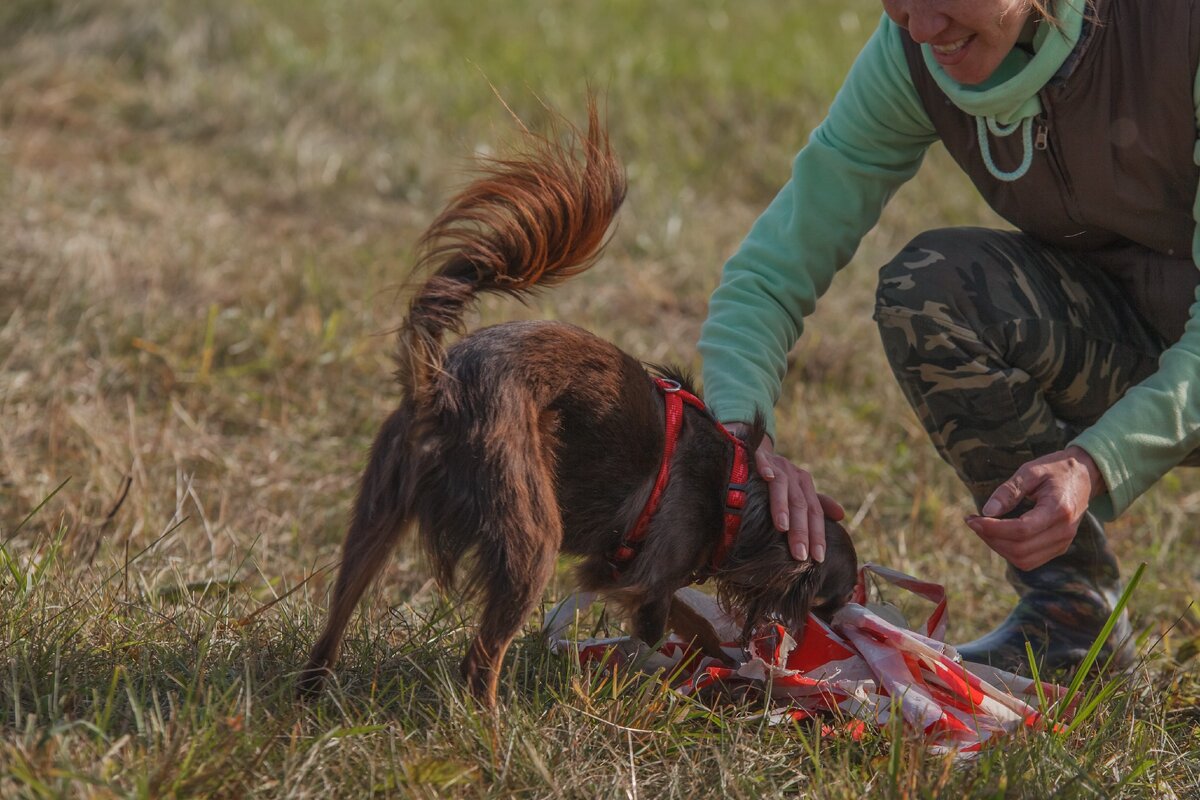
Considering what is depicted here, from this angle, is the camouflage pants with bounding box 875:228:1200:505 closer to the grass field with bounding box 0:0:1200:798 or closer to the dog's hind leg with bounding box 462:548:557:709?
the grass field with bounding box 0:0:1200:798

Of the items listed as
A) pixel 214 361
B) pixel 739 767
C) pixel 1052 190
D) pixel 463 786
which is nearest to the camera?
pixel 463 786

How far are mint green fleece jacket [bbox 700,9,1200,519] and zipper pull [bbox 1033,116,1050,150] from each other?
45 mm

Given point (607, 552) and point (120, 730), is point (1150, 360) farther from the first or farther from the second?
point (120, 730)

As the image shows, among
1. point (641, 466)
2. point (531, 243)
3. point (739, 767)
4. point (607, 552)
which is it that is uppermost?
point (531, 243)

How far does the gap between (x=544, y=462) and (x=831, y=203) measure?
1.05 meters

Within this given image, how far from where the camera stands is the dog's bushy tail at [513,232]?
230cm

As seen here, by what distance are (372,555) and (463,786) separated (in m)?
0.44

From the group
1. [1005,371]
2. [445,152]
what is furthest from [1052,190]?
[445,152]

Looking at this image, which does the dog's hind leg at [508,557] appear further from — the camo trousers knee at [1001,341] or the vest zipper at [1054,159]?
the vest zipper at [1054,159]

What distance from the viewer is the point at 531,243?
2.39 m

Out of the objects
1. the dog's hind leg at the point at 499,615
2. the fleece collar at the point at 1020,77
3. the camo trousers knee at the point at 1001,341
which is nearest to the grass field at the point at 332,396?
the dog's hind leg at the point at 499,615

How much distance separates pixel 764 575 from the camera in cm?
266

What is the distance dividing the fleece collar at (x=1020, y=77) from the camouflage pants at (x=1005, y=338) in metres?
0.41

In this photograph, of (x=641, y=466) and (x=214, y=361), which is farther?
(x=214, y=361)
